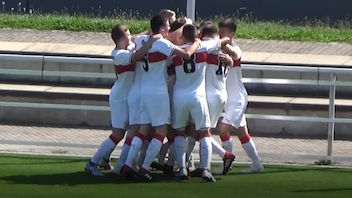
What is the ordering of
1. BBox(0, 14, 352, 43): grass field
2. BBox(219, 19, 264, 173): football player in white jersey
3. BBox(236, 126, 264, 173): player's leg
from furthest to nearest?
1. BBox(0, 14, 352, 43): grass field
2. BBox(236, 126, 264, 173): player's leg
3. BBox(219, 19, 264, 173): football player in white jersey

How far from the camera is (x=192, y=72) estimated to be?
11320 millimetres

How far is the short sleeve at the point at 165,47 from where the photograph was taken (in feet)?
A: 36.5

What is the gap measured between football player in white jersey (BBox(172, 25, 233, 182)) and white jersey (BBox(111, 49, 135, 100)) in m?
0.52

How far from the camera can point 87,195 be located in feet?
34.0

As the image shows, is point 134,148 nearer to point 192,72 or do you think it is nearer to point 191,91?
point 191,91

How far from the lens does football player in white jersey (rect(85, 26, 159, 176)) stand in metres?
11.5

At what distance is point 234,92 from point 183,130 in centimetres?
84

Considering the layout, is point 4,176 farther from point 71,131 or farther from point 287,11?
point 287,11

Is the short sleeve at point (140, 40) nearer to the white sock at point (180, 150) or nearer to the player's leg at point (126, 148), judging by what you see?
the player's leg at point (126, 148)

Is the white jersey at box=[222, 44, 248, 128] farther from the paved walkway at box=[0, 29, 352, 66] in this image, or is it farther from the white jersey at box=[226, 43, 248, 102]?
the paved walkway at box=[0, 29, 352, 66]

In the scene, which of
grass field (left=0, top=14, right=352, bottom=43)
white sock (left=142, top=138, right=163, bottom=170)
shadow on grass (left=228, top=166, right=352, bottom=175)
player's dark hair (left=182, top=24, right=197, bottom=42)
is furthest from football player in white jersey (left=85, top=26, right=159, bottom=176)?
grass field (left=0, top=14, right=352, bottom=43)

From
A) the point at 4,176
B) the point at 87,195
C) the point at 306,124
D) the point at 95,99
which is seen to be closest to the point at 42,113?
the point at 95,99

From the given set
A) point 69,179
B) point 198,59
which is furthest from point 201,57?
point 69,179

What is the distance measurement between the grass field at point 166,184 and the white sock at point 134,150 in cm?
22
